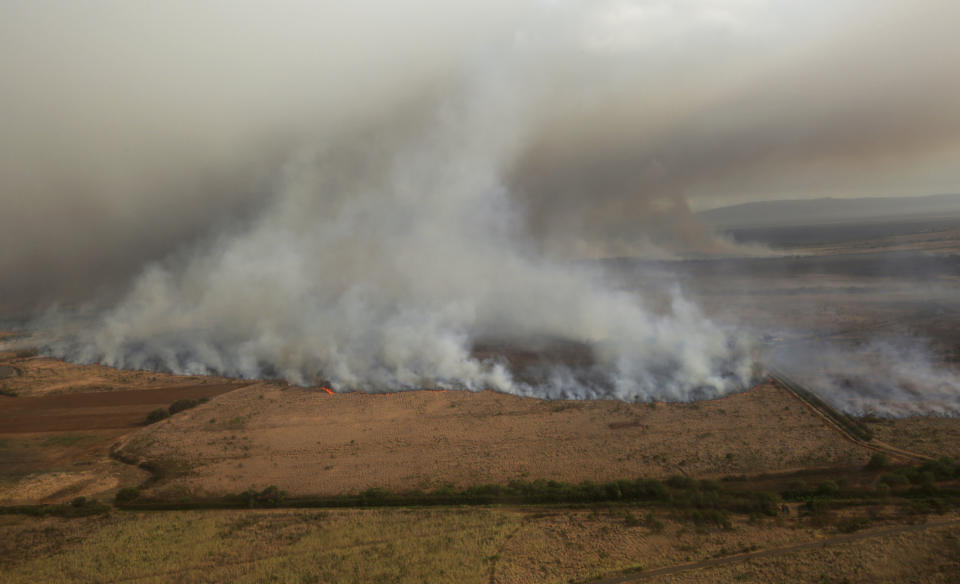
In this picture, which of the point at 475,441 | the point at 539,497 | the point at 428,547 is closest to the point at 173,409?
the point at 475,441

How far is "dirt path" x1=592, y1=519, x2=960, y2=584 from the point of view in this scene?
16594 mm

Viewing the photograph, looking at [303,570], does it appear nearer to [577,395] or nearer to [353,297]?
[577,395]

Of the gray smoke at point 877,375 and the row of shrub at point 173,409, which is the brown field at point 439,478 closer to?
the row of shrub at point 173,409

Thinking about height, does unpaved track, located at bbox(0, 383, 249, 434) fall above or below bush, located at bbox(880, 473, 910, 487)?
below

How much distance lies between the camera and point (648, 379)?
34281 mm

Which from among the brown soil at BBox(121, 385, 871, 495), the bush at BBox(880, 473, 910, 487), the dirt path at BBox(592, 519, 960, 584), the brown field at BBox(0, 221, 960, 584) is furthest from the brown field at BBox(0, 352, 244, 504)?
the bush at BBox(880, 473, 910, 487)

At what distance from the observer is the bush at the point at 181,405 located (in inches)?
1361

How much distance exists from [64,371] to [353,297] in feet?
102

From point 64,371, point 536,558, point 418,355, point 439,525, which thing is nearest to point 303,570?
point 439,525

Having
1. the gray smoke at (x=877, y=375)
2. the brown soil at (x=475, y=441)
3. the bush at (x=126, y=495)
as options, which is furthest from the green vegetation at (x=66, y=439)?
the gray smoke at (x=877, y=375)

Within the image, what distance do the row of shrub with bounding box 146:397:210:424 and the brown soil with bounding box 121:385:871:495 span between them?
4.82ft

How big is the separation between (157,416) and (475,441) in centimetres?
2499

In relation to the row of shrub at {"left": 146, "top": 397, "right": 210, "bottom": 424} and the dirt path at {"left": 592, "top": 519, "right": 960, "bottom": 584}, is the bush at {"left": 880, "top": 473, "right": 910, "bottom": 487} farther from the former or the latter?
the row of shrub at {"left": 146, "top": 397, "right": 210, "bottom": 424}

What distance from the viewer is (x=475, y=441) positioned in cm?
2686
